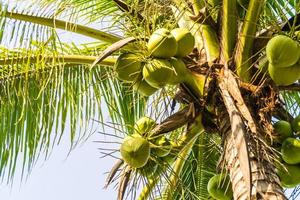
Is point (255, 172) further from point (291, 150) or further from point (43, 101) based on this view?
point (43, 101)

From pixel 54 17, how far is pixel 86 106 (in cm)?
90

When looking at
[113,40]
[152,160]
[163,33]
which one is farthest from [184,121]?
[113,40]

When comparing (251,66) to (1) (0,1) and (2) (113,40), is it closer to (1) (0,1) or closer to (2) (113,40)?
(2) (113,40)

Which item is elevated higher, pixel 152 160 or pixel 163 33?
pixel 163 33

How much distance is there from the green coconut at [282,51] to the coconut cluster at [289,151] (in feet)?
1.19

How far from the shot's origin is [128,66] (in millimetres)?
2809

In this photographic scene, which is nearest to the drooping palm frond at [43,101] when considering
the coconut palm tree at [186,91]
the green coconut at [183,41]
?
the coconut palm tree at [186,91]

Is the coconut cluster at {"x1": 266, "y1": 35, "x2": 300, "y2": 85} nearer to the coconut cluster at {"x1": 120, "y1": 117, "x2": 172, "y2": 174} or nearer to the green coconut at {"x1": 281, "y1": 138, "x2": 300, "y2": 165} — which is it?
the green coconut at {"x1": 281, "y1": 138, "x2": 300, "y2": 165}

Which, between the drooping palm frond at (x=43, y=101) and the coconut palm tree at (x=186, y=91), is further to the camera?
the drooping palm frond at (x=43, y=101)

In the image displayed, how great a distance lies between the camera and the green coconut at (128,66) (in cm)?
280

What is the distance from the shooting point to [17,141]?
4.09 metres

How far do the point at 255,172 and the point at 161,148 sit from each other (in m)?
0.62

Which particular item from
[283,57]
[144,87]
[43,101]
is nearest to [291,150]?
[283,57]

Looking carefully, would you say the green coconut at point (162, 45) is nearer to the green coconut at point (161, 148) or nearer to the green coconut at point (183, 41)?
the green coconut at point (183, 41)
